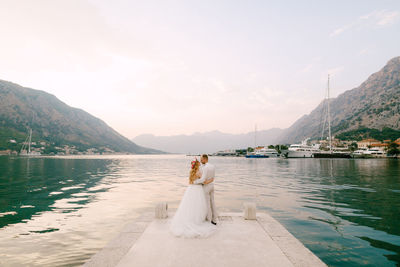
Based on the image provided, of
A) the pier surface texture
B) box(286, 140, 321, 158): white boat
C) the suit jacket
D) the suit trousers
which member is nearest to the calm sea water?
the pier surface texture

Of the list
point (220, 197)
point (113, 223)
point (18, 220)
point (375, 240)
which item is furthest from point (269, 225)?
point (18, 220)

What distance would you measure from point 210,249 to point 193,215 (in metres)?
2.04

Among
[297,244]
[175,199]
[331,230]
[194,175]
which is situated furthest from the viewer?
[175,199]

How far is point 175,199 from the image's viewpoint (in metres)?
20.7

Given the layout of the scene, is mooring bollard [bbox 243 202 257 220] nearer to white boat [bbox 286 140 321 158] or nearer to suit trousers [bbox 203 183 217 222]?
suit trousers [bbox 203 183 217 222]

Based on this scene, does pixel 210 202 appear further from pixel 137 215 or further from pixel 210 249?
pixel 137 215

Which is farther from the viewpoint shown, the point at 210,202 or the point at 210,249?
the point at 210,202

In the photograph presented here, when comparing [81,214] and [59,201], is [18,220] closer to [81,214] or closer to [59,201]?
[81,214]

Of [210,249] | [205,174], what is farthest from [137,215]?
[210,249]

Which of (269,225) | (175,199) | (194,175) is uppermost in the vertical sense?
(194,175)

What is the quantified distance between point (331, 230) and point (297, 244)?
5.66 meters

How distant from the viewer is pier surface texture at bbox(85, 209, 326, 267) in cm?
617

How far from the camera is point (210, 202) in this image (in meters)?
9.88

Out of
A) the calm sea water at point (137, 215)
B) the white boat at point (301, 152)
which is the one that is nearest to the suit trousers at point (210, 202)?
the calm sea water at point (137, 215)
